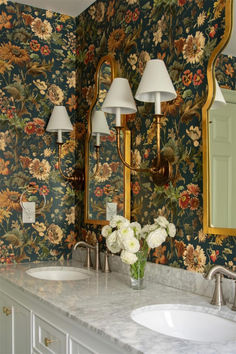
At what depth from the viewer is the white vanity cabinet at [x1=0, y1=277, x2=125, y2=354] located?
5.14 feet

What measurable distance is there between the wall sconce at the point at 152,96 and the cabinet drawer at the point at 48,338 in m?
0.89

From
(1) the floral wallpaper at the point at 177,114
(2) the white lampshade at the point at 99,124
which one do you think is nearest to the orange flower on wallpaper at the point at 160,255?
(1) the floral wallpaper at the point at 177,114

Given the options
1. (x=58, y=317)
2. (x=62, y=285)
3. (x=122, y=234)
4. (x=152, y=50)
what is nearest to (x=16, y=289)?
(x=62, y=285)

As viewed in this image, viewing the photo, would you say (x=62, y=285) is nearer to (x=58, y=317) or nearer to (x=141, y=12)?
(x=58, y=317)

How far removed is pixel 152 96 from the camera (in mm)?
2174

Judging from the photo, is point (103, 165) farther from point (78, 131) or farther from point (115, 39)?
point (115, 39)

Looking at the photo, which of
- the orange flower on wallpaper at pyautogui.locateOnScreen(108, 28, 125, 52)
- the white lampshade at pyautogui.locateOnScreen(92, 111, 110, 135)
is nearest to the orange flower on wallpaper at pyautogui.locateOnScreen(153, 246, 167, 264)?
the white lampshade at pyautogui.locateOnScreen(92, 111, 110, 135)

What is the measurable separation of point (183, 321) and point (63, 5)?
91.4 inches

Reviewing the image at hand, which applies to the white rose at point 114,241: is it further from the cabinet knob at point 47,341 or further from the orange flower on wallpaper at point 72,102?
the orange flower on wallpaper at point 72,102

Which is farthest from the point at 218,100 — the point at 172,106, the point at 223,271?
the point at 223,271

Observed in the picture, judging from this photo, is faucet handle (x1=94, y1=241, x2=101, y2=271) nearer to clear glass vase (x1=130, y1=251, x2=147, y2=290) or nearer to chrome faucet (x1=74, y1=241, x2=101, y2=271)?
chrome faucet (x1=74, y1=241, x2=101, y2=271)

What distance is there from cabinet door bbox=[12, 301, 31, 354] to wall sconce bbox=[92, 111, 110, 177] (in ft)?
3.27

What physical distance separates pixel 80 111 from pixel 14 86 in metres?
0.49

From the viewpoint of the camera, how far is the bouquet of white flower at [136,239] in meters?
1.99
